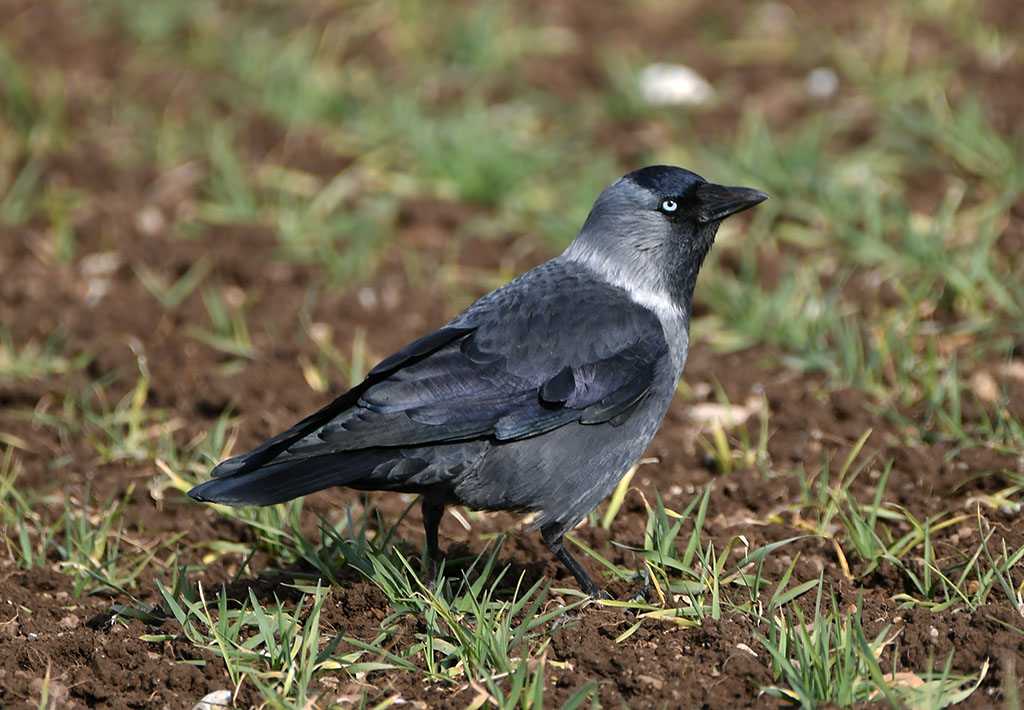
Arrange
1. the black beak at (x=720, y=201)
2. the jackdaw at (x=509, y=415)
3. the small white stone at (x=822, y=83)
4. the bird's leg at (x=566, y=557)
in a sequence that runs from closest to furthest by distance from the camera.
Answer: the jackdaw at (x=509, y=415), the bird's leg at (x=566, y=557), the black beak at (x=720, y=201), the small white stone at (x=822, y=83)

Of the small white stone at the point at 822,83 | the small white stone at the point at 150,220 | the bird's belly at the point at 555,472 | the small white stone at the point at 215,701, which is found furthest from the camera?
the small white stone at the point at 822,83

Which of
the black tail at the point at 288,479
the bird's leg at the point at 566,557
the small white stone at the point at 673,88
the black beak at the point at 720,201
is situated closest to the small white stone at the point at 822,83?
the small white stone at the point at 673,88

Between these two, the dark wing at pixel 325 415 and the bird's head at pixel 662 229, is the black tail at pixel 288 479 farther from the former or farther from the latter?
the bird's head at pixel 662 229

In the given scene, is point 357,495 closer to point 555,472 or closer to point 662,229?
point 555,472

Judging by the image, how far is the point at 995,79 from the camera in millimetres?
7090

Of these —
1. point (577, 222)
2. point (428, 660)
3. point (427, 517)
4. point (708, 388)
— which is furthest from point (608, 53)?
point (428, 660)

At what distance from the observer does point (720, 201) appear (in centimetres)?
422

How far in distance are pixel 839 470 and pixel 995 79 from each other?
3.74 metres

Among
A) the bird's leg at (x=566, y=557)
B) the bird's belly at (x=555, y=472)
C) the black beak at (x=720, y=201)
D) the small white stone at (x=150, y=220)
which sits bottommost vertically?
the bird's leg at (x=566, y=557)

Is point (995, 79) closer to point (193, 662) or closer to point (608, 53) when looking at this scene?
point (608, 53)

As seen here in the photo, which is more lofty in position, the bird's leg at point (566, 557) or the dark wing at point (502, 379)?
the dark wing at point (502, 379)

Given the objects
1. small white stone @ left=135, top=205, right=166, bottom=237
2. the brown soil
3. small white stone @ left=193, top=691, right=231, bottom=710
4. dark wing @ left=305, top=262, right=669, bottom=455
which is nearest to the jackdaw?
dark wing @ left=305, top=262, right=669, bottom=455

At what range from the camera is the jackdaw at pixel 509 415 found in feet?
11.6

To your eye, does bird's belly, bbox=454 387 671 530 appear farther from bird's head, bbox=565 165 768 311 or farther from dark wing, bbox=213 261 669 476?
bird's head, bbox=565 165 768 311
